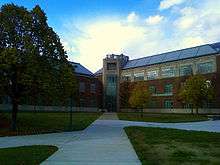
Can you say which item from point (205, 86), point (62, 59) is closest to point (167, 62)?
point (205, 86)

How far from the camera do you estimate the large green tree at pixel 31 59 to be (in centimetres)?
2456

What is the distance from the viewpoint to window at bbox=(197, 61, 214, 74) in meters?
78.6

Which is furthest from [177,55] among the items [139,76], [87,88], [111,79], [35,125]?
[35,125]

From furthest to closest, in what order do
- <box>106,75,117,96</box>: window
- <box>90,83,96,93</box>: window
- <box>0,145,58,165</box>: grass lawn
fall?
<box>106,75,117,96</box>: window, <box>90,83,96,93</box>: window, <box>0,145,58,165</box>: grass lawn

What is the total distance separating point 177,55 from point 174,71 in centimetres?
386

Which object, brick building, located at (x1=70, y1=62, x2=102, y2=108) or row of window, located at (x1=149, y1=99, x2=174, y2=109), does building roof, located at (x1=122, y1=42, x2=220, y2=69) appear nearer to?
row of window, located at (x1=149, y1=99, x2=174, y2=109)

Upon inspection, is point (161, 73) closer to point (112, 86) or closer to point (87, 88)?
point (112, 86)

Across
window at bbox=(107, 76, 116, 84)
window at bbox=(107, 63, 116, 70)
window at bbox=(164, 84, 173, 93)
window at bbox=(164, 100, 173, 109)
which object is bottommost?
window at bbox=(164, 100, 173, 109)

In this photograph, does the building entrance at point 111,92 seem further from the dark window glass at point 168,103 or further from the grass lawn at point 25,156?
the grass lawn at point 25,156

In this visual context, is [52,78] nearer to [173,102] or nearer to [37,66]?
[37,66]


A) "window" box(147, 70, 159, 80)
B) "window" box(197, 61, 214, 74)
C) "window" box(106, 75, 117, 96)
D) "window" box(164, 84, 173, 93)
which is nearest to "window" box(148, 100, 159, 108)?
"window" box(164, 84, 173, 93)

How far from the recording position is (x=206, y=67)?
3135 inches

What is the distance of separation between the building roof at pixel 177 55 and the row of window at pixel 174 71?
6.56 ft

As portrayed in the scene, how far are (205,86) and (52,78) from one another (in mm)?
47636
